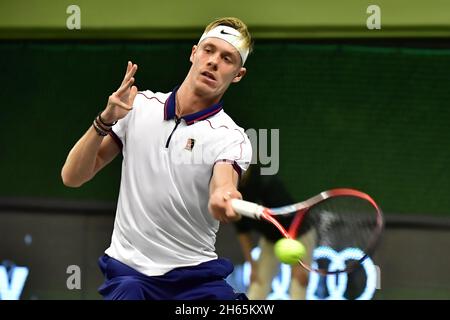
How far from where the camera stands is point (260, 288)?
15.1 ft

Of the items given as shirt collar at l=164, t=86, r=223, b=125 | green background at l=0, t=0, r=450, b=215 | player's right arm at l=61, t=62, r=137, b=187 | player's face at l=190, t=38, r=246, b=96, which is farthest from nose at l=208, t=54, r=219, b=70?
green background at l=0, t=0, r=450, b=215

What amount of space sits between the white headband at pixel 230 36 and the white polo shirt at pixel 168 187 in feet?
0.89

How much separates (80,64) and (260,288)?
4.35 feet

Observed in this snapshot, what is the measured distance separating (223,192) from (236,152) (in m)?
0.25

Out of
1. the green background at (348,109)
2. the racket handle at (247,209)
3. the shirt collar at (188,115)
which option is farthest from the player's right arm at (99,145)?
the green background at (348,109)

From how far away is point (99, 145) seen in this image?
2.93 meters

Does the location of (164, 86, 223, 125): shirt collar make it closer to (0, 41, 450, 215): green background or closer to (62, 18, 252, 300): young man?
(62, 18, 252, 300): young man

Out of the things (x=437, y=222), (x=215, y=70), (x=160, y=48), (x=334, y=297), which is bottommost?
(x=334, y=297)

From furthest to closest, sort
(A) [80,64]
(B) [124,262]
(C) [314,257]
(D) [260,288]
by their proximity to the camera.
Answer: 1. (A) [80,64]
2. (D) [260,288]
3. (C) [314,257]
4. (B) [124,262]

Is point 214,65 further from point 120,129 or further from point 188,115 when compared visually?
point 120,129

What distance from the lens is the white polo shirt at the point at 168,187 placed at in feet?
9.57

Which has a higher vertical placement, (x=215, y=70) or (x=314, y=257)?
(x=215, y=70)

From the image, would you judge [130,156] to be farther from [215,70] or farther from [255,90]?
[255,90]
